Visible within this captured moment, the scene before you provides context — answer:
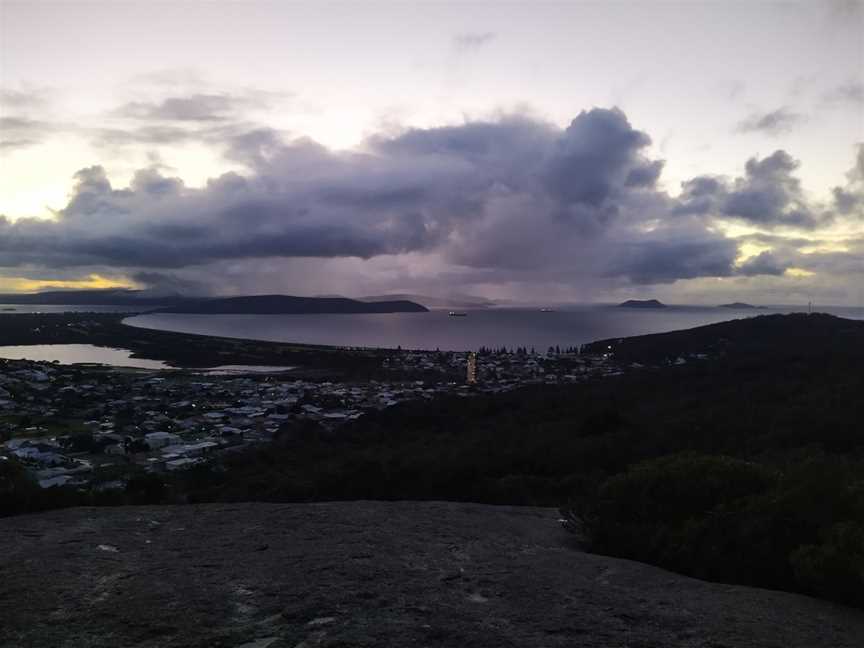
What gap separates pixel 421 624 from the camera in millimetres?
5281

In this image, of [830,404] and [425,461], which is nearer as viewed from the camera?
[425,461]

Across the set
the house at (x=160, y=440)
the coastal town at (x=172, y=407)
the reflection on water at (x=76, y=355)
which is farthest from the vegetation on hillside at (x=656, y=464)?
the reflection on water at (x=76, y=355)

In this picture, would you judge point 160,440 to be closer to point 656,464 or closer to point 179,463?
point 179,463

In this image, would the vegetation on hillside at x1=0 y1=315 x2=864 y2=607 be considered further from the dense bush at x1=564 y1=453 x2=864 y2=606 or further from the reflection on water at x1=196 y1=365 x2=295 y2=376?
the reflection on water at x1=196 y1=365 x2=295 y2=376

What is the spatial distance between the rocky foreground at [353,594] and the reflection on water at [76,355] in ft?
247

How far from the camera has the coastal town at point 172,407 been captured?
23.6 meters

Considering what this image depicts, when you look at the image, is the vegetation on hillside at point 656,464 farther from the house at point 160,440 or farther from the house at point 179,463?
the house at point 160,440

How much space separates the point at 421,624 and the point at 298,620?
3.47 feet

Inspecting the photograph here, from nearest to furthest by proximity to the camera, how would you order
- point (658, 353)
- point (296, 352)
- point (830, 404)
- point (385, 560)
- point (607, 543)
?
point (385, 560)
point (607, 543)
point (830, 404)
point (658, 353)
point (296, 352)

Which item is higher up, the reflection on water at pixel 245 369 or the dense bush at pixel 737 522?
the dense bush at pixel 737 522

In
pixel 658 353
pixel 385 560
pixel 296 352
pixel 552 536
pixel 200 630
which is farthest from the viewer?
pixel 296 352

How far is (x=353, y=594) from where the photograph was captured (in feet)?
19.7

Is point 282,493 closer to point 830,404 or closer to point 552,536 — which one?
point 552,536

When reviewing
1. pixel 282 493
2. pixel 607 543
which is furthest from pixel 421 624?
pixel 282 493
